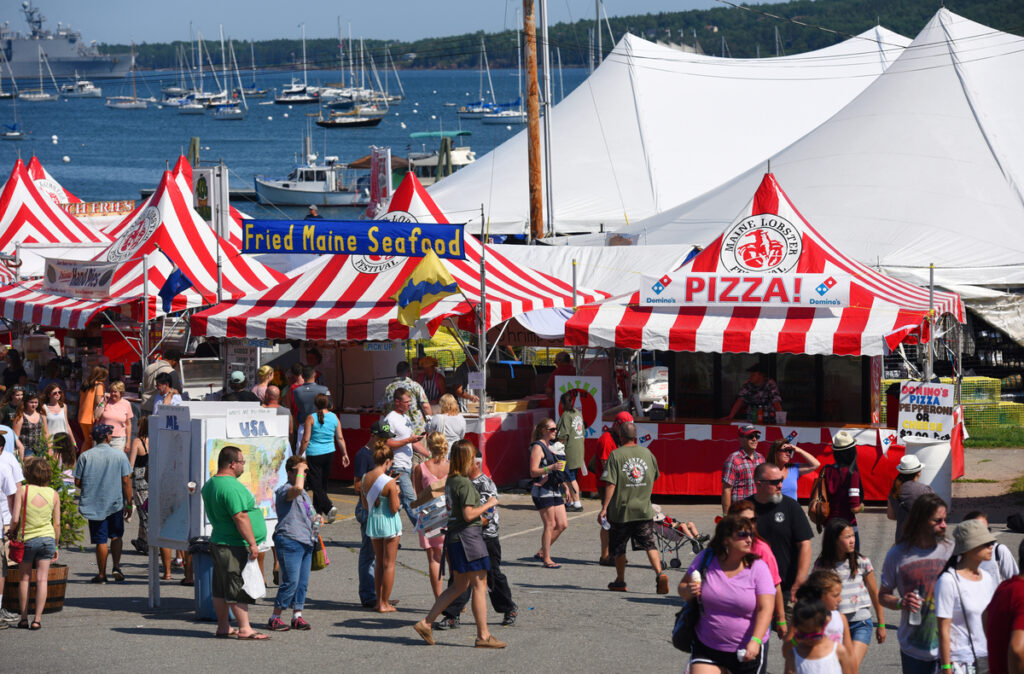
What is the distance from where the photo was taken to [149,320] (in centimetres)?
1780

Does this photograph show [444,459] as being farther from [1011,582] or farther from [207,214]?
[207,214]

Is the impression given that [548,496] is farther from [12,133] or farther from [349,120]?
[349,120]

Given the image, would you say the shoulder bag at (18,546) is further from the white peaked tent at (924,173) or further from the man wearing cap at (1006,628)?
the white peaked tent at (924,173)

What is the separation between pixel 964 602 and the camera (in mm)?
6164

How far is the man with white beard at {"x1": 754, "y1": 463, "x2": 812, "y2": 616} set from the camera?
7.81 meters

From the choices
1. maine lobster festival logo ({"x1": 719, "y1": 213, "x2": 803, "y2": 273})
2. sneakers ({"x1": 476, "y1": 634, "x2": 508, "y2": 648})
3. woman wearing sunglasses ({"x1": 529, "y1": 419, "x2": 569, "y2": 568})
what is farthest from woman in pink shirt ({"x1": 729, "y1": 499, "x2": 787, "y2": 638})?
maine lobster festival logo ({"x1": 719, "y1": 213, "x2": 803, "y2": 273})

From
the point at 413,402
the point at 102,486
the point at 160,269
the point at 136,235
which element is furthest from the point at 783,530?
the point at 136,235

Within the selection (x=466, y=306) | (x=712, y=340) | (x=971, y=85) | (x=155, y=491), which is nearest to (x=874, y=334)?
(x=712, y=340)

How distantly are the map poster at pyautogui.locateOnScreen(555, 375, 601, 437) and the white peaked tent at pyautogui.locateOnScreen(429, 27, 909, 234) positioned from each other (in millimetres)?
13960

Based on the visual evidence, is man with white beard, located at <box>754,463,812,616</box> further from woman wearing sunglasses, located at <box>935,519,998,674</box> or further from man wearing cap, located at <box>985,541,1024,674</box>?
man wearing cap, located at <box>985,541,1024,674</box>

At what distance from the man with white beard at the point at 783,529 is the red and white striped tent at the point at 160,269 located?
11465 millimetres

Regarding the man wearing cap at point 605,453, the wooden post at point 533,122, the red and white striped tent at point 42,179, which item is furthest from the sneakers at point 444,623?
the red and white striped tent at point 42,179

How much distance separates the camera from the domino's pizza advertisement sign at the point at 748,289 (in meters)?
13.9

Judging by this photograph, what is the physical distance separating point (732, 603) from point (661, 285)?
8.60 metres
